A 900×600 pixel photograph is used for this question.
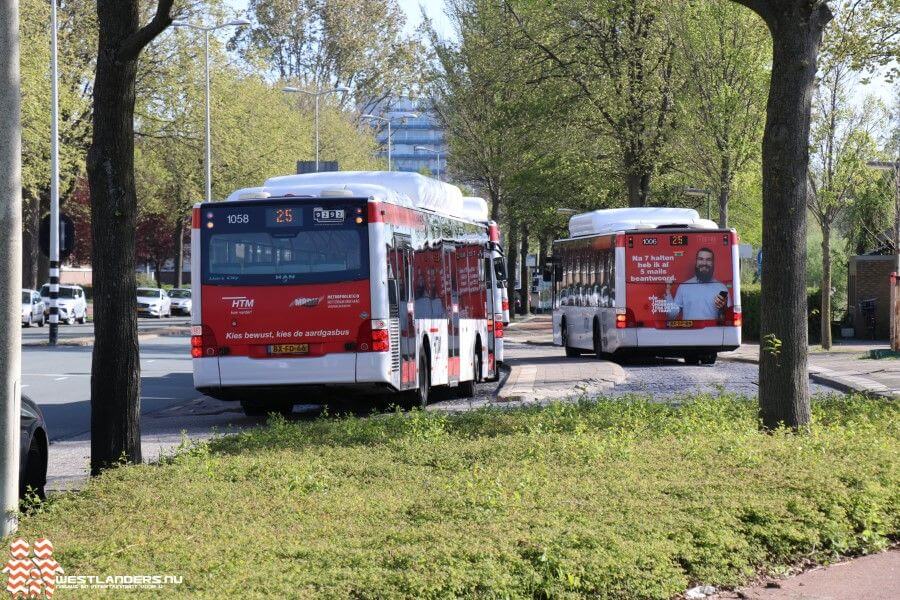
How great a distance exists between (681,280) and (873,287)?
1891 cm

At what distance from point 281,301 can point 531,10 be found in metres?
24.0

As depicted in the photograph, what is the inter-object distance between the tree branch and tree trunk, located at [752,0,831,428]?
5378mm

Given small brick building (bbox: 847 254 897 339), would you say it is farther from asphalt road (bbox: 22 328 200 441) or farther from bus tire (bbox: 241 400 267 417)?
bus tire (bbox: 241 400 267 417)

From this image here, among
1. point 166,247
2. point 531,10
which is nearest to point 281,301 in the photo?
point 531,10

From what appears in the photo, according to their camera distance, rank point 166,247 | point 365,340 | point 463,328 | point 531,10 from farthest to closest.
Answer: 1. point 166,247
2. point 531,10
3. point 463,328
4. point 365,340

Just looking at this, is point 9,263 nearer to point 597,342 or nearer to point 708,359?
point 597,342

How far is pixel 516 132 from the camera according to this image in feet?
146

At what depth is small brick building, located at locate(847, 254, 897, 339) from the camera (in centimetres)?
4697

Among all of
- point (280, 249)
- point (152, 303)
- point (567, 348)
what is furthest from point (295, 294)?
point (152, 303)

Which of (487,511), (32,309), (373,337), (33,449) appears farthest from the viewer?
(32,309)

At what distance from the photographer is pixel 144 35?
35.3 feet

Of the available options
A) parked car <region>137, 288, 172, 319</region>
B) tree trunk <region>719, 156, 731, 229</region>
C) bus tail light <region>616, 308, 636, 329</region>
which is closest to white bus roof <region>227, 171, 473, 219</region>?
bus tail light <region>616, 308, 636, 329</region>

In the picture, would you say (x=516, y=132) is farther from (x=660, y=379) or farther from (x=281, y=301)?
(x=281, y=301)

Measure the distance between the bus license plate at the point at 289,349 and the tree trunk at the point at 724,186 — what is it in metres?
25.4
